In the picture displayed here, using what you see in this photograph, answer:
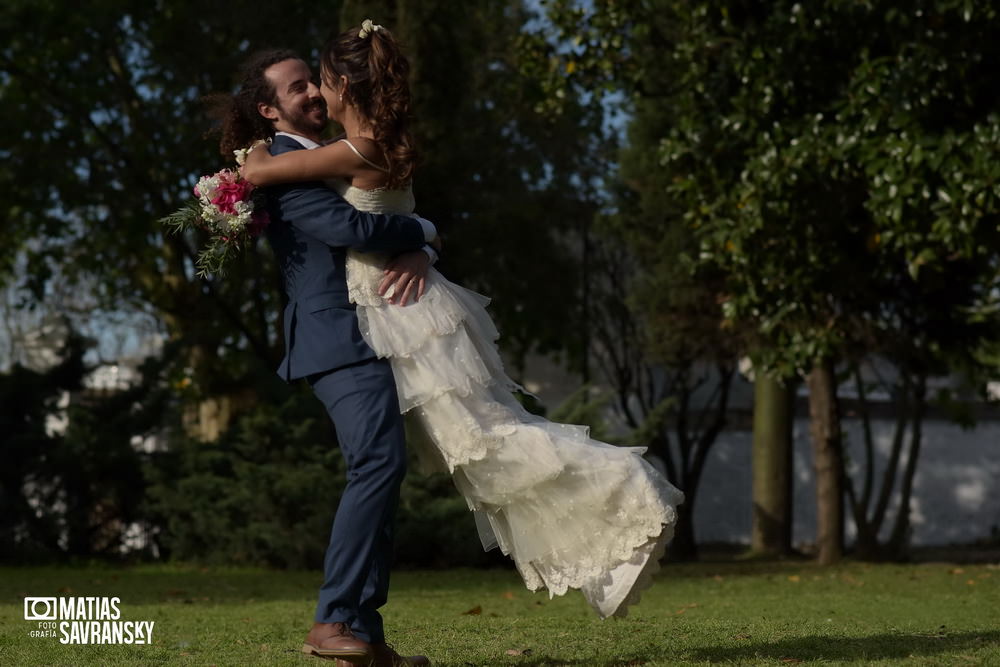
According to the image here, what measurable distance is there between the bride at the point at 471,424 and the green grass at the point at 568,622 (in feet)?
1.56

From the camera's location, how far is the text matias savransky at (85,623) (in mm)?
6117

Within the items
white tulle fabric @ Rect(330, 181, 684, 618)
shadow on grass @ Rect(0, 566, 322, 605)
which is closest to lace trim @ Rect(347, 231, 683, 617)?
white tulle fabric @ Rect(330, 181, 684, 618)

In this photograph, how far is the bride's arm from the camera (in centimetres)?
466

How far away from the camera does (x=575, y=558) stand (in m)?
4.75

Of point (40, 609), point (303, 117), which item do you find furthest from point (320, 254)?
point (40, 609)

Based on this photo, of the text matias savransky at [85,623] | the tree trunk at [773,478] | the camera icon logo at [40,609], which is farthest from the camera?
the tree trunk at [773,478]

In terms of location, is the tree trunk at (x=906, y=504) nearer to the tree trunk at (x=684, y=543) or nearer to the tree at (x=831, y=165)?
the tree at (x=831, y=165)

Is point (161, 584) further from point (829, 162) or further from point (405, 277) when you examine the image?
point (405, 277)

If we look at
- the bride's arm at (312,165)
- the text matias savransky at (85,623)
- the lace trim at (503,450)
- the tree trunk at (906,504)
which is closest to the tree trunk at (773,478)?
the tree trunk at (906,504)

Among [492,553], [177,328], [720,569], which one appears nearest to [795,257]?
[720,569]

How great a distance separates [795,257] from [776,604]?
516cm

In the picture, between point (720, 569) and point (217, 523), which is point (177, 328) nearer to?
point (217, 523)

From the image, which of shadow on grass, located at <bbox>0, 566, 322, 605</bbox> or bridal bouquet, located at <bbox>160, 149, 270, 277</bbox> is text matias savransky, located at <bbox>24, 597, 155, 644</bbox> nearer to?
shadow on grass, located at <bbox>0, 566, 322, 605</bbox>

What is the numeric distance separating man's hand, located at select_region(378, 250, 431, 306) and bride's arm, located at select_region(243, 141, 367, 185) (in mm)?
363
